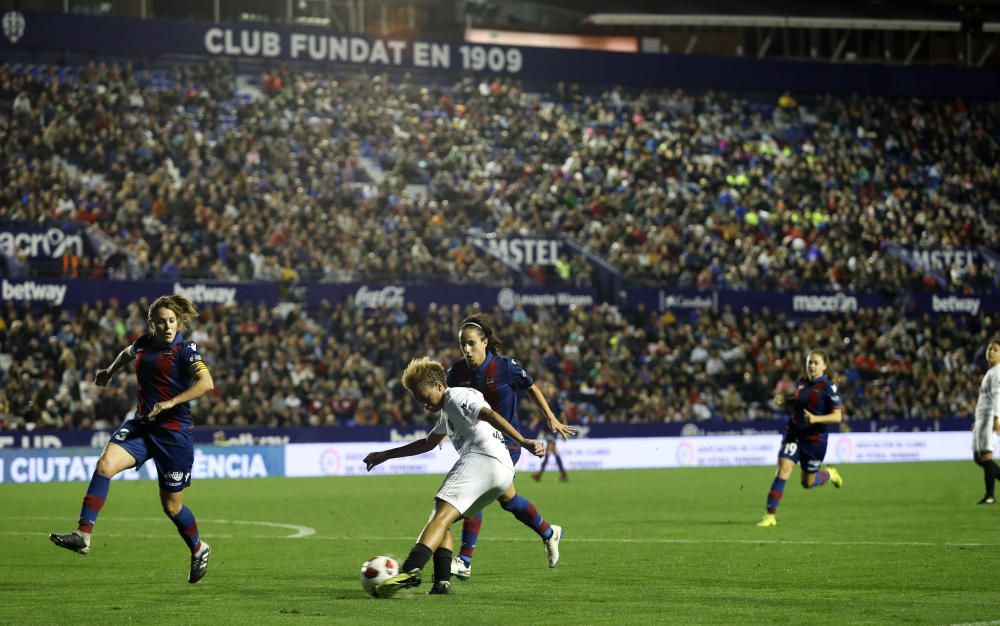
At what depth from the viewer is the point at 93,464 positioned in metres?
32.8

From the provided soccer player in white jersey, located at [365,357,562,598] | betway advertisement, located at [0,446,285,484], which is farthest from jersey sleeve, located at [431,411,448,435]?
betway advertisement, located at [0,446,285,484]

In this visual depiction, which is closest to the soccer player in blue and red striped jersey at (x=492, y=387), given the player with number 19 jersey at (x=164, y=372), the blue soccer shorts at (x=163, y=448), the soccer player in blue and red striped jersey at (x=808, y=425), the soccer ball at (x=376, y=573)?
the soccer ball at (x=376, y=573)

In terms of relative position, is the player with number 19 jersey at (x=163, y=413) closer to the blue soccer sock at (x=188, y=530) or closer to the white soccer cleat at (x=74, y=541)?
the blue soccer sock at (x=188, y=530)

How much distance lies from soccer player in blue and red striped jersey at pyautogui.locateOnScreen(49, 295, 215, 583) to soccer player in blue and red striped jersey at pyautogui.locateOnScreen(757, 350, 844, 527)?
896 cm

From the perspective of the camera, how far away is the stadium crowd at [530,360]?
35.6 m

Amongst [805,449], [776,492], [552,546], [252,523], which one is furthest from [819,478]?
[552,546]

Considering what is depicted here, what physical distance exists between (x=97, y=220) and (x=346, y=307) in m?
6.81

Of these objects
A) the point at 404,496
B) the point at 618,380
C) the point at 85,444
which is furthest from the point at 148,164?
the point at 404,496

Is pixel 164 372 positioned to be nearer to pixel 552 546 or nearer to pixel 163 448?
pixel 163 448

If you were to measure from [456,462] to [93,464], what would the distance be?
23555mm

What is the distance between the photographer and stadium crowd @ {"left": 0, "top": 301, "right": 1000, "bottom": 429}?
3556cm

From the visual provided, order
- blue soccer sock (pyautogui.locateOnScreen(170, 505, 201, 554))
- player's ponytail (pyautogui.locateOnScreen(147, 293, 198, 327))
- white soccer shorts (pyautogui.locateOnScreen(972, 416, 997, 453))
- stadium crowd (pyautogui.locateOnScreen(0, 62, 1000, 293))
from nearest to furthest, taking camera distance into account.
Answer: player's ponytail (pyautogui.locateOnScreen(147, 293, 198, 327)) < blue soccer sock (pyautogui.locateOnScreen(170, 505, 201, 554)) < white soccer shorts (pyautogui.locateOnScreen(972, 416, 997, 453)) < stadium crowd (pyautogui.locateOnScreen(0, 62, 1000, 293))

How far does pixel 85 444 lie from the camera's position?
33.4 meters

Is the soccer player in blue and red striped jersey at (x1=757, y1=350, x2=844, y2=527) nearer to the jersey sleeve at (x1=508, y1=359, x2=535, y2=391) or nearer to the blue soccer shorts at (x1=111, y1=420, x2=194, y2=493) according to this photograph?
the jersey sleeve at (x1=508, y1=359, x2=535, y2=391)
